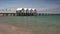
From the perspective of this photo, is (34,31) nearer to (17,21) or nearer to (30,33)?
(30,33)

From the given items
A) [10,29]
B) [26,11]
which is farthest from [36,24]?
[10,29]

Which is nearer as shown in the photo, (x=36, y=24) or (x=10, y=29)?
(x=10, y=29)

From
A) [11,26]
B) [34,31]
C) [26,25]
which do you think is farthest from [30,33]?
[11,26]

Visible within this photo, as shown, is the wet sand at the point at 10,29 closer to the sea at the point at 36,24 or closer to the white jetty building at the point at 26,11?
the sea at the point at 36,24

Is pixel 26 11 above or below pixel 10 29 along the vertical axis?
above

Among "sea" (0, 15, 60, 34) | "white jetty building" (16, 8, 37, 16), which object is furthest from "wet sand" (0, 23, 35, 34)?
"white jetty building" (16, 8, 37, 16)

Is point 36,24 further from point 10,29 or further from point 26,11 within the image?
point 10,29

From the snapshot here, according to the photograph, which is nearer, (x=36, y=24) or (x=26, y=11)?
(x=26, y=11)

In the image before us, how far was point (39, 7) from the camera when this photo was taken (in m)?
1.84

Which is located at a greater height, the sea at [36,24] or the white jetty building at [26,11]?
the white jetty building at [26,11]

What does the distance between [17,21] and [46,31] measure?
0.56m

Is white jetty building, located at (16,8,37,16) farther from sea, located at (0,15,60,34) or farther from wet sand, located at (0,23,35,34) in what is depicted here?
wet sand, located at (0,23,35,34)

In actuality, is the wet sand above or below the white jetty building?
below

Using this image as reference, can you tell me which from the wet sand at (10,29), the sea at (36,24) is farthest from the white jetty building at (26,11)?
the wet sand at (10,29)
